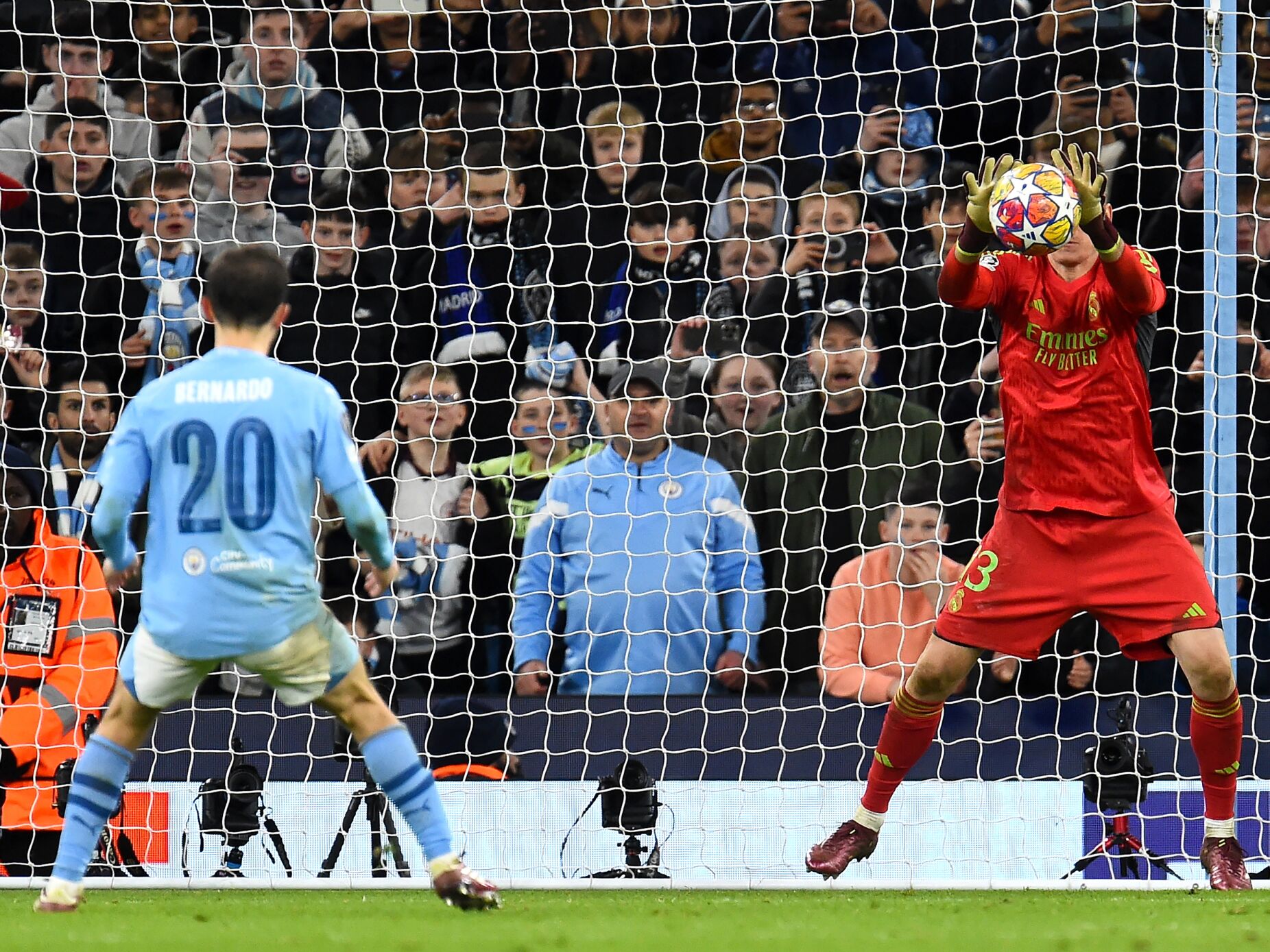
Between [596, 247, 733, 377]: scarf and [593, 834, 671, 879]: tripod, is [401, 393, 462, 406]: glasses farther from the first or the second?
[593, 834, 671, 879]: tripod

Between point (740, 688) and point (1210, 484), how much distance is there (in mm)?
2057

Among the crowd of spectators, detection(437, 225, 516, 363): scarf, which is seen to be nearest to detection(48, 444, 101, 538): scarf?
the crowd of spectators

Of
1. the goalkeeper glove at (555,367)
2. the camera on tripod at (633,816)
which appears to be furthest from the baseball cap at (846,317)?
the camera on tripod at (633,816)

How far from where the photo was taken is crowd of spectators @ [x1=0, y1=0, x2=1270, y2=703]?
705cm

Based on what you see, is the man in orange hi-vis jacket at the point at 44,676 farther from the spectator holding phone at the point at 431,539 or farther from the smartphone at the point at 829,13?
the smartphone at the point at 829,13

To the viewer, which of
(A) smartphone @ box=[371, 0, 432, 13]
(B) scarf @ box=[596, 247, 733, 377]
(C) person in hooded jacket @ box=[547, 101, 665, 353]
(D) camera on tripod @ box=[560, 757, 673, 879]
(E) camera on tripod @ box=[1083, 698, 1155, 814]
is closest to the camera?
(E) camera on tripod @ box=[1083, 698, 1155, 814]

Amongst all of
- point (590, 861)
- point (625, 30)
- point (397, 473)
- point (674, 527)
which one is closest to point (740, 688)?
point (674, 527)

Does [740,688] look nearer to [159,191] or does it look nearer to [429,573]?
[429,573]

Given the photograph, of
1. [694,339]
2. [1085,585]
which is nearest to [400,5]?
[694,339]

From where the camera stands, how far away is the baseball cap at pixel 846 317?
7.32 meters

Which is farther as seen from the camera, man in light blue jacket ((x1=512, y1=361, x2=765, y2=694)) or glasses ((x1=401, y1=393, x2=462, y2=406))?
glasses ((x1=401, y1=393, x2=462, y2=406))

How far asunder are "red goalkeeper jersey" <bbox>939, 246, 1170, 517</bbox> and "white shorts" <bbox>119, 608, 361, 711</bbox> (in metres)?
2.03

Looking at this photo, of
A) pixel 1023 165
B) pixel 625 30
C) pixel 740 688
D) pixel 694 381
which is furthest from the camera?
pixel 625 30

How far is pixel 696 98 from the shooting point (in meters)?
8.21
